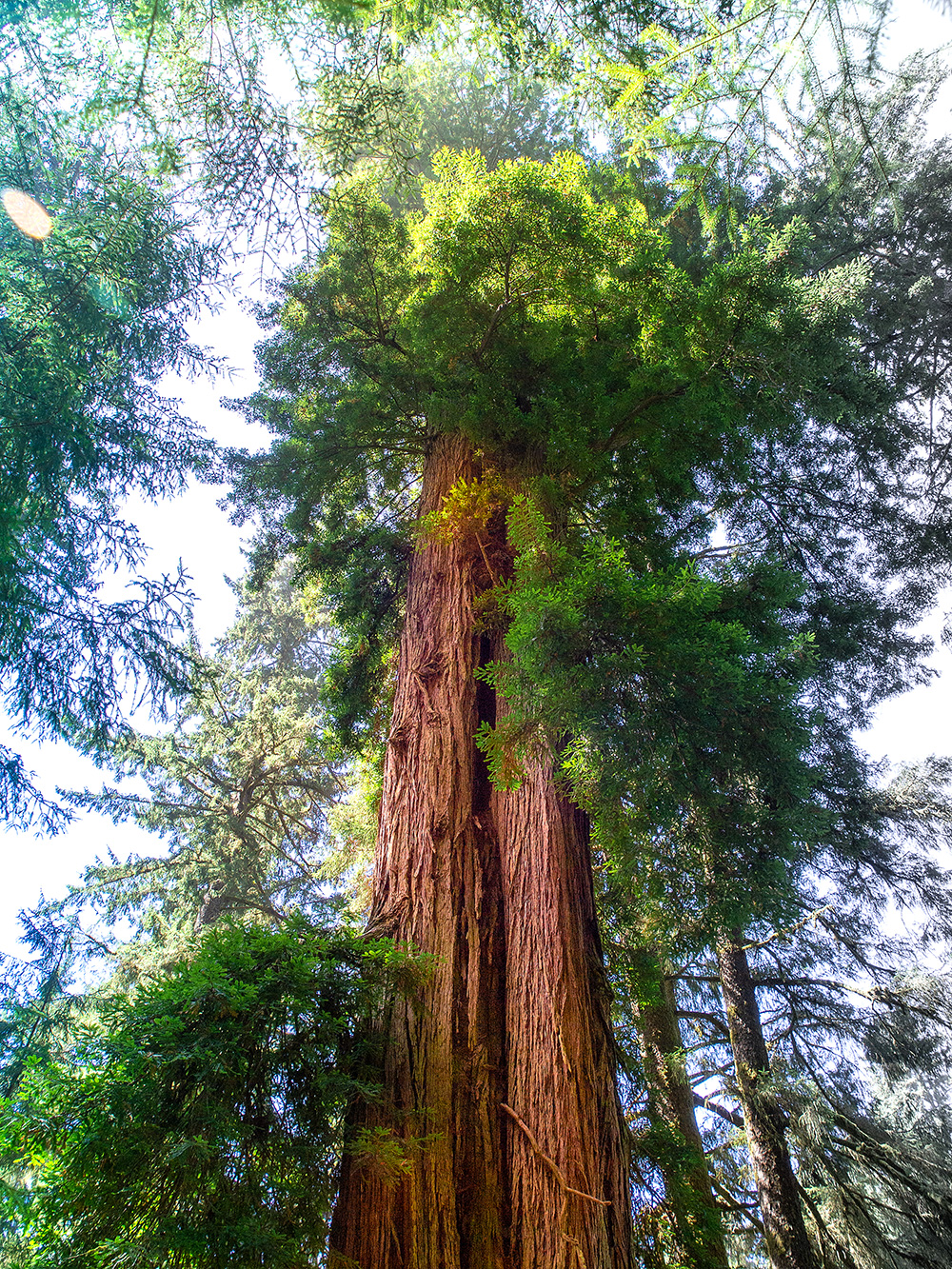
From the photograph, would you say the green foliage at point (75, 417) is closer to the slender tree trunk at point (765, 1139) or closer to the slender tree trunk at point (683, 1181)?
the slender tree trunk at point (683, 1181)

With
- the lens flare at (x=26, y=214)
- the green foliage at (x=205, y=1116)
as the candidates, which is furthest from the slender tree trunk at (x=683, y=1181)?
the lens flare at (x=26, y=214)

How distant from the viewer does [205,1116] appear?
223cm

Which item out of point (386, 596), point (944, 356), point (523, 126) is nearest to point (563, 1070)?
point (386, 596)

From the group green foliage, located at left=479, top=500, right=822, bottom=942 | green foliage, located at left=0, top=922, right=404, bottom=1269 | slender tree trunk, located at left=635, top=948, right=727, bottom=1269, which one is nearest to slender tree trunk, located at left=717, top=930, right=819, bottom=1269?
slender tree trunk, located at left=635, top=948, right=727, bottom=1269

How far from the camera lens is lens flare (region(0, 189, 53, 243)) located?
4.20 m

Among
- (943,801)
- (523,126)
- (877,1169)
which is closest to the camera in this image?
(877,1169)

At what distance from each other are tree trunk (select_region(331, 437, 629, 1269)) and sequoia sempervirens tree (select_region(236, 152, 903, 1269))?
0.01m

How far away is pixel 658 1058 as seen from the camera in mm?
5828

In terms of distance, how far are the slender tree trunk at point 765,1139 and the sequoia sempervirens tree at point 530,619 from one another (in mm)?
2306

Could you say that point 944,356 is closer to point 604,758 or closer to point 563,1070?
point 604,758

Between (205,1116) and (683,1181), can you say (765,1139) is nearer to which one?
(683,1181)

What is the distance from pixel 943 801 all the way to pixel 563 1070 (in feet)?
18.4

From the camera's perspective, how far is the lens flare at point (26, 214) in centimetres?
420

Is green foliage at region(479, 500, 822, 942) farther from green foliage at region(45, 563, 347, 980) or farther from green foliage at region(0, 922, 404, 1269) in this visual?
green foliage at region(45, 563, 347, 980)
